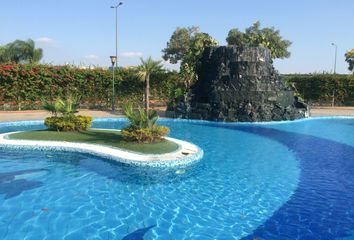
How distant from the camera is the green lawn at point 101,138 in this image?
14.2 m

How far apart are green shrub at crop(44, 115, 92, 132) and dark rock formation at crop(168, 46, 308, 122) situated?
11297mm

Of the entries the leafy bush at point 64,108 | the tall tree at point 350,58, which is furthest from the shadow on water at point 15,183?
the tall tree at point 350,58

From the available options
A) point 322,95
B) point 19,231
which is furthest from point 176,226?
point 322,95

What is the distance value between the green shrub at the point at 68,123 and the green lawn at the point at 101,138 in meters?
0.45

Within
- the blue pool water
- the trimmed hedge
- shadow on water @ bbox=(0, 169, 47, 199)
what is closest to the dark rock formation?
the trimmed hedge

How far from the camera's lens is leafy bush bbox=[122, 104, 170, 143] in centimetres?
1520

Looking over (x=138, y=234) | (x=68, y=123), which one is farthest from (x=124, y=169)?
(x=68, y=123)

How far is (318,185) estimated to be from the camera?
1083cm

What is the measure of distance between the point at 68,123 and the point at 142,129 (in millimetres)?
4683

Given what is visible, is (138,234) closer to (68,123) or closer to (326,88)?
(68,123)

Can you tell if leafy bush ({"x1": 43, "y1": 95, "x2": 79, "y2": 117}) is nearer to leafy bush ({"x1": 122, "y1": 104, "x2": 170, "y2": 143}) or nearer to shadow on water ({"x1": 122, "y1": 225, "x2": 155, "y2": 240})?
leafy bush ({"x1": 122, "y1": 104, "x2": 170, "y2": 143})

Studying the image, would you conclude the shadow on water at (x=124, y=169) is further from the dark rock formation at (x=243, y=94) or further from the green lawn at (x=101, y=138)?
the dark rock formation at (x=243, y=94)

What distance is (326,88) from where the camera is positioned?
36781mm

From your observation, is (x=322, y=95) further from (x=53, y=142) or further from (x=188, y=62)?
(x=53, y=142)
